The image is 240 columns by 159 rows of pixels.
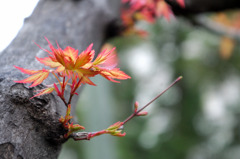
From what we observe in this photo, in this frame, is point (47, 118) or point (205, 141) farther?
point (205, 141)

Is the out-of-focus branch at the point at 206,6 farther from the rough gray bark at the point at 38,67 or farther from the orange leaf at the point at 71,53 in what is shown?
the orange leaf at the point at 71,53

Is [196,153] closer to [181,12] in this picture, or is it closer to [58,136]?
[181,12]

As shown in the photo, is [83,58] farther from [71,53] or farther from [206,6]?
[206,6]

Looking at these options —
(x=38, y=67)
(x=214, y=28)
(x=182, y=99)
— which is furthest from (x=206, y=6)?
(x=182, y=99)

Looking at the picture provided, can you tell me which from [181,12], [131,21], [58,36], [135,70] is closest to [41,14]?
[58,36]

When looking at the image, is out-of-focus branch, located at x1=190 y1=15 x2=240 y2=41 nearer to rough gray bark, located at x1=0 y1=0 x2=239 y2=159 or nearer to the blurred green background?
rough gray bark, located at x1=0 y1=0 x2=239 y2=159

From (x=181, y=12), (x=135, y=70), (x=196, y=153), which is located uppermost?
(x=181, y=12)

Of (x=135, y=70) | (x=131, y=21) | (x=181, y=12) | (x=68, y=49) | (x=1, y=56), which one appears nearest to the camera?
(x=68, y=49)
